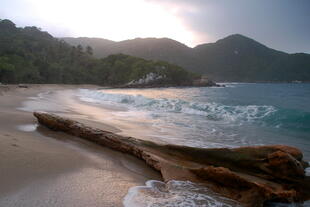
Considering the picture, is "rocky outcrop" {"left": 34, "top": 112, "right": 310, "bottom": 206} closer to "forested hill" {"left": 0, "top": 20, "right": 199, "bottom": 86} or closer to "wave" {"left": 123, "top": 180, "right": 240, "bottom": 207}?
"wave" {"left": 123, "top": 180, "right": 240, "bottom": 207}

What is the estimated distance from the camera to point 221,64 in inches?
5876

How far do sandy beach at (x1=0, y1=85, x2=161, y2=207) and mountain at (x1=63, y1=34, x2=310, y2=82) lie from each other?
14246cm

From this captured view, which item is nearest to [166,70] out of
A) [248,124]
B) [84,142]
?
[248,124]

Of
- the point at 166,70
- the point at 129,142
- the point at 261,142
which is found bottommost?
the point at 261,142

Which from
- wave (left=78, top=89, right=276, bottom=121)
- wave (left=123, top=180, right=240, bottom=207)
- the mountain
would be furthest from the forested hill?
wave (left=123, top=180, right=240, bottom=207)

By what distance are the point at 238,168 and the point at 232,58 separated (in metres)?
155

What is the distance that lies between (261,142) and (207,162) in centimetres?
396

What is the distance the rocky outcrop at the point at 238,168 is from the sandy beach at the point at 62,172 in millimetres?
282

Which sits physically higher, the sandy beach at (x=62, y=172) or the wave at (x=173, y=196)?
the sandy beach at (x=62, y=172)

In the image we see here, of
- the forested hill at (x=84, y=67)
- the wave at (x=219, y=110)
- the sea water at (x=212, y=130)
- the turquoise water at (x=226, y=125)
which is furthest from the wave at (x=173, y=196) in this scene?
the forested hill at (x=84, y=67)

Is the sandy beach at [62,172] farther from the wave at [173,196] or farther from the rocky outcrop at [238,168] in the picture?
the rocky outcrop at [238,168]

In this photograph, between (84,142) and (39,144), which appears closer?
(39,144)

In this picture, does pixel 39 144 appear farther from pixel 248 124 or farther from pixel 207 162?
pixel 248 124

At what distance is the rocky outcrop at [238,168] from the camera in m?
3.18
